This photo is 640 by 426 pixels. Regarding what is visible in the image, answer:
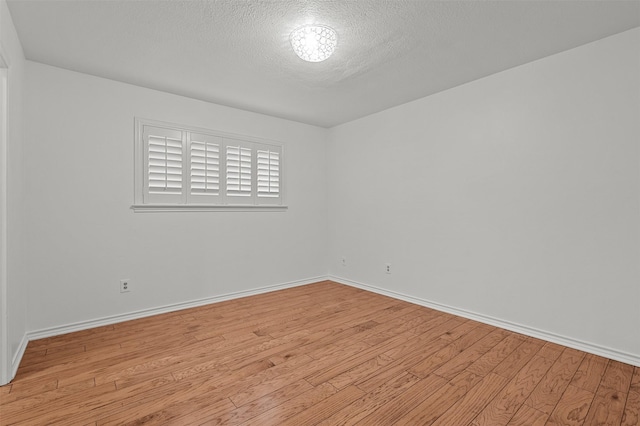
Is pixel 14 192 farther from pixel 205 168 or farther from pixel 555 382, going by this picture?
pixel 555 382

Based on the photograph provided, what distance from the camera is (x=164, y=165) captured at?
3.38m

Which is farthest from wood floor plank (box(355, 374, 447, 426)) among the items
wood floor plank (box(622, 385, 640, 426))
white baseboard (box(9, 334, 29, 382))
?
white baseboard (box(9, 334, 29, 382))

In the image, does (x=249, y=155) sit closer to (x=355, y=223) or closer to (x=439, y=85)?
(x=355, y=223)

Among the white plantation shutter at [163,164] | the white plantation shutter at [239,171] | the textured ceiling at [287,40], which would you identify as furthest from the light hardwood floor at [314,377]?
the textured ceiling at [287,40]

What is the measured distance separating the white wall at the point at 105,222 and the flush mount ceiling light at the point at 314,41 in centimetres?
188

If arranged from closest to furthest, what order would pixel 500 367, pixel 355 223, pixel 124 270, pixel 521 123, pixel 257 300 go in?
pixel 500 367
pixel 521 123
pixel 124 270
pixel 257 300
pixel 355 223

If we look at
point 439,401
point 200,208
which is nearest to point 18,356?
point 200,208

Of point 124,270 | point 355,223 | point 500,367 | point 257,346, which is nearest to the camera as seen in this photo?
point 500,367

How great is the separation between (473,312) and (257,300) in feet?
7.96

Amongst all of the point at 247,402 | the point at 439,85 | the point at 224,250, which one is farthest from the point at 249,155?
the point at 247,402

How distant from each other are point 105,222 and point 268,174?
1.95 metres

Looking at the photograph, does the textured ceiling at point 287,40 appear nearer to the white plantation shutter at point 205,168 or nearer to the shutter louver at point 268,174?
the white plantation shutter at point 205,168

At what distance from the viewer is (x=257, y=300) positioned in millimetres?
3832

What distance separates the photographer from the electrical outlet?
123 inches
